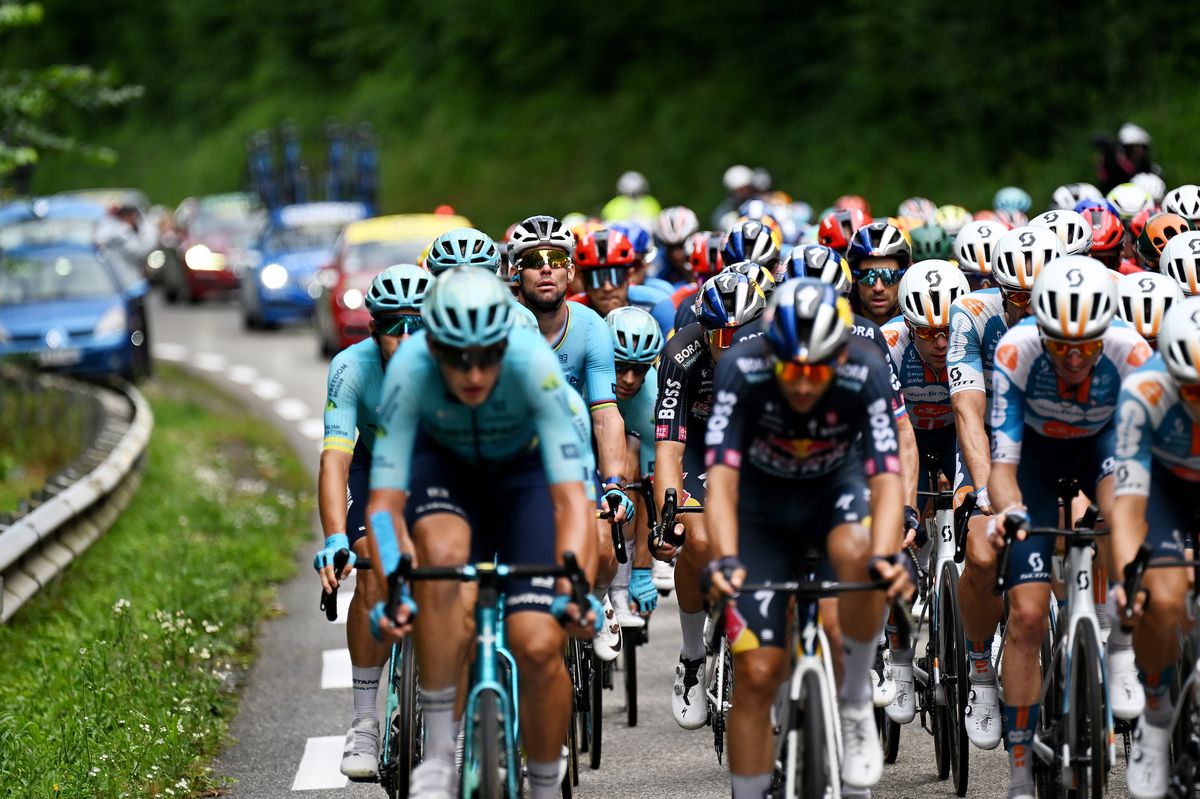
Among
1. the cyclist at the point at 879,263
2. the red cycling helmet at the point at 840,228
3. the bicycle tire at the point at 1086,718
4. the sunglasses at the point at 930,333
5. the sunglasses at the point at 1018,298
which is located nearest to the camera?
the bicycle tire at the point at 1086,718

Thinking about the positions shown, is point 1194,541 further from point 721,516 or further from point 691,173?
point 691,173

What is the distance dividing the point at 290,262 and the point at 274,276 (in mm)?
360

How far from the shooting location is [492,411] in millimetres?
6887

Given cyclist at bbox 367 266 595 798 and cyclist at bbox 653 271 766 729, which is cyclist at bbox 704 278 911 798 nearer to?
cyclist at bbox 367 266 595 798

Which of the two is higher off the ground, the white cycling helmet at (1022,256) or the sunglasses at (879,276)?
the white cycling helmet at (1022,256)

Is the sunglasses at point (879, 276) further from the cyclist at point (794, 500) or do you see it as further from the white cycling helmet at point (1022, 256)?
the cyclist at point (794, 500)

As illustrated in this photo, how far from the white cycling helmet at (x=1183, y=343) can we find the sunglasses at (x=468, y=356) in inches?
80.6

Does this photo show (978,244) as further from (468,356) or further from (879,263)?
(468,356)

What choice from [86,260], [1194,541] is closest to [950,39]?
[86,260]

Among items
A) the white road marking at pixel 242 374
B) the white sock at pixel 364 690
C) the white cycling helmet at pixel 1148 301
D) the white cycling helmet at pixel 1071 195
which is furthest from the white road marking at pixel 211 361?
the white cycling helmet at pixel 1148 301

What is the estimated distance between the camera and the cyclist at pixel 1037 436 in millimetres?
7359

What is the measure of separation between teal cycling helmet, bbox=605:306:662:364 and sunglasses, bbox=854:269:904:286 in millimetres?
1007

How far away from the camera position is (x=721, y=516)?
268 inches

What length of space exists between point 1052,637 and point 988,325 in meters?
1.39
